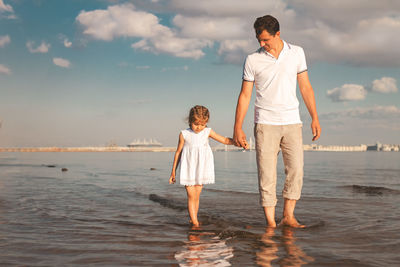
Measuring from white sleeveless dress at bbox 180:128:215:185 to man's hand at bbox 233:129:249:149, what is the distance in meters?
0.77

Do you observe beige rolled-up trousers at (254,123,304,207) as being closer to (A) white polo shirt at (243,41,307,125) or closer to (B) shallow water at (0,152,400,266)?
(A) white polo shirt at (243,41,307,125)

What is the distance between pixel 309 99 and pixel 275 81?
0.64m

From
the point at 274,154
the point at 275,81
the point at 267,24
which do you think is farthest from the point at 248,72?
the point at 274,154

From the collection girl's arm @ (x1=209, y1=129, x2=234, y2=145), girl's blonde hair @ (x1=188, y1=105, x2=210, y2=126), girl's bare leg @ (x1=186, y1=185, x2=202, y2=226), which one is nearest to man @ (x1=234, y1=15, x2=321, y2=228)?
girl's arm @ (x1=209, y1=129, x2=234, y2=145)

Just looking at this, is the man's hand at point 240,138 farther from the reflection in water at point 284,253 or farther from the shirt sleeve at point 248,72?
the reflection in water at point 284,253

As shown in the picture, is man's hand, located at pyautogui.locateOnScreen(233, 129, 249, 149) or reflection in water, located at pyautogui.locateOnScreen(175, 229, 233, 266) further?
man's hand, located at pyautogui.locateOnScreen(233, 129, 249, 149)

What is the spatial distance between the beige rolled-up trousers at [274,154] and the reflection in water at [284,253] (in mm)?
579

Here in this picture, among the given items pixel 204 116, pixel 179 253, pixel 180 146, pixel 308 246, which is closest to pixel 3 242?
pixel 179 253

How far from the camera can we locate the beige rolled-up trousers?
4820 millimetres

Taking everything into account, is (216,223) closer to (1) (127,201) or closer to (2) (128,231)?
(2) (128,231)

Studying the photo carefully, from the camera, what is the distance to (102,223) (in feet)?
19.0

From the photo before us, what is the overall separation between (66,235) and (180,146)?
2192mm

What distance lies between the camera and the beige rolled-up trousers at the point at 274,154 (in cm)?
482

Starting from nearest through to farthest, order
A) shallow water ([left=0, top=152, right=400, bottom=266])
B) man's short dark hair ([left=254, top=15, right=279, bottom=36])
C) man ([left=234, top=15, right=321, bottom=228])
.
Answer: shallow water ([left=0, top=152, right=400, bottom=266]) < man's short dark hair ([left=254, top=15, right=279, bottom=36]) < man ([left=234, top=15, right=321, bottom=228])
